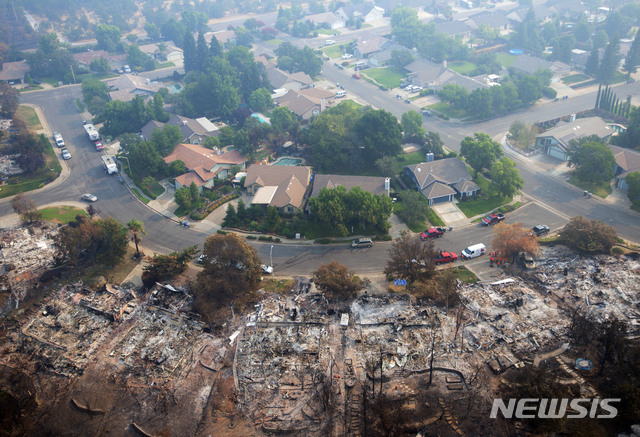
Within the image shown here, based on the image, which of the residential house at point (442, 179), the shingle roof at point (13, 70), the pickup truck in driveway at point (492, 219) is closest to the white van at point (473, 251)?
the pickup truck in driveway at point (492, 219)

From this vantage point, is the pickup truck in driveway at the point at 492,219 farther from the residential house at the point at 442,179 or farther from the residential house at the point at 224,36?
the residential house at the point at 224,36

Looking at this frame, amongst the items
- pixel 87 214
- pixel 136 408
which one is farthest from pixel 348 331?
pixel 87 214

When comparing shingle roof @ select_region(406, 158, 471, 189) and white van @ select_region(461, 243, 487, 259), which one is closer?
white van @ select_region(461, 243, 487, 259)

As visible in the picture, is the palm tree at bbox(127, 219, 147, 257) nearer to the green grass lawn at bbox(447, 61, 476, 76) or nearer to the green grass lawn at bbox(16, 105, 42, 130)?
the green grass lawn at bbox(16, 105, 42, 130)

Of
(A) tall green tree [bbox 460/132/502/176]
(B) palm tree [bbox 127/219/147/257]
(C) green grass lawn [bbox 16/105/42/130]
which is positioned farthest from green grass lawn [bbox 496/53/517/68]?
(C) green grass lawn [bbox 16/105/42/130]

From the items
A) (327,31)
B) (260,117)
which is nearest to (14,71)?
(260,117)

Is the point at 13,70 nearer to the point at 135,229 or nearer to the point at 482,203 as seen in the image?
the point at 135,229
